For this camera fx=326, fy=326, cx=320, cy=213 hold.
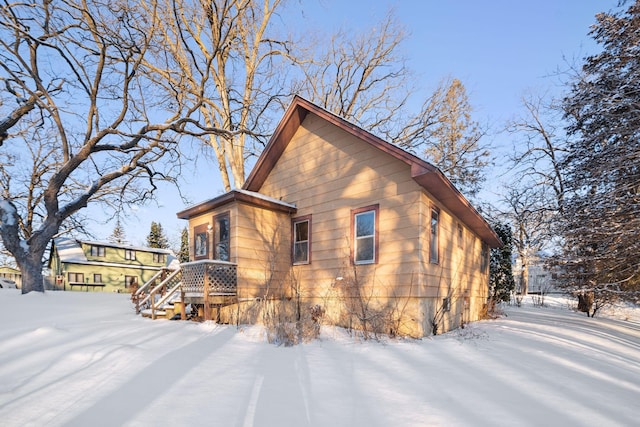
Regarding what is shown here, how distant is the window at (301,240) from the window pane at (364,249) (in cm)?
175

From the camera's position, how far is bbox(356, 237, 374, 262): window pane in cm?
854

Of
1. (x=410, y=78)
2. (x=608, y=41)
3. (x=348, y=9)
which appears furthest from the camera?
(x=410, y=78)

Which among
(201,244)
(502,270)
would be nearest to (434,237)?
(201,244)

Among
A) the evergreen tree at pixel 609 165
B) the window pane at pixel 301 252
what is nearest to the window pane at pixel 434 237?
the evergreen tree at pixel 609 165

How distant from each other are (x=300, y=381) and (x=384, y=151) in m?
5.64

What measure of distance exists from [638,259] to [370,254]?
22.4 feet

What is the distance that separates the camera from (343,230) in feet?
29.7

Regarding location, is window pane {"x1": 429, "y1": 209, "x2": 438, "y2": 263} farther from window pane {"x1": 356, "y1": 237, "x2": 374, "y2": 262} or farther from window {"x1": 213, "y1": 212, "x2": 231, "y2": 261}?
window {"x1": 213, "y1": 212, "x2": 231, "y2": 261}

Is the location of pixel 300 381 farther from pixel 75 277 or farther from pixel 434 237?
pixel 75 277

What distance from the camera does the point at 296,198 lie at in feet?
34.9

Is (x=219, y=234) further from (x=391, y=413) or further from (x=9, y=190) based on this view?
(x=9, y=190)

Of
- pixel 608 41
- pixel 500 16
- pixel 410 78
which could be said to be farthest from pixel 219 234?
pixel 410 78

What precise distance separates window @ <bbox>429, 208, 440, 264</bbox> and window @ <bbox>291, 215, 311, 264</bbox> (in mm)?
3525

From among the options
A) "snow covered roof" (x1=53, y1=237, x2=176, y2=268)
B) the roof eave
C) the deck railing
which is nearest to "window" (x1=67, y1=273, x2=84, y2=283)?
"snow covered roof" (x1=53, y1=237, x2=176, y2=268)
